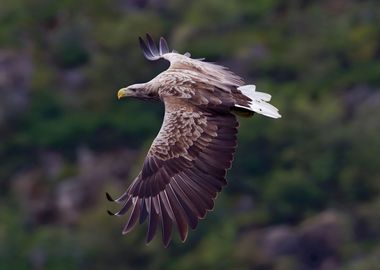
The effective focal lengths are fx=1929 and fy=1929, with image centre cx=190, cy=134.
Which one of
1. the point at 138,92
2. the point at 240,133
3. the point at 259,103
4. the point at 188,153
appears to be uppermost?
the point at 240,133

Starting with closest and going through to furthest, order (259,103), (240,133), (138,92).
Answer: (259,103), (138,92), (240,133)

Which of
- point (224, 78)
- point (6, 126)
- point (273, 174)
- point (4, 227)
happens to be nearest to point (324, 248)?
point (273, 174)

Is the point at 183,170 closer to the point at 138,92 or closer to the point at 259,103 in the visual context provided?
the point at 259,103

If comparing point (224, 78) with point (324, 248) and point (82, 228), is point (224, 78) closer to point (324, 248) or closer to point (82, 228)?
point (324, 248)

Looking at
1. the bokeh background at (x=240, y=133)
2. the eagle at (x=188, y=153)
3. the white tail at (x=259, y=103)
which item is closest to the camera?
the eagle at (x=188, y=153)

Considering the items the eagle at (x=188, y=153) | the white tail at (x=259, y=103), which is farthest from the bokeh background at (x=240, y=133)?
the eagle at (x=188, y=153)

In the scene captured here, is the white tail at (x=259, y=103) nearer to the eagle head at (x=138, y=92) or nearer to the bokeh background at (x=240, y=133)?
the eagle head at (x=138, y=92)

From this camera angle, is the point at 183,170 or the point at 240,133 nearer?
the point at 183,170

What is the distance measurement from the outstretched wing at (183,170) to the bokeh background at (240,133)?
27.0m

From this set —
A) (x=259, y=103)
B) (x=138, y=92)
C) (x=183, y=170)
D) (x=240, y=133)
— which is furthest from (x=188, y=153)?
(x=240, y=133)

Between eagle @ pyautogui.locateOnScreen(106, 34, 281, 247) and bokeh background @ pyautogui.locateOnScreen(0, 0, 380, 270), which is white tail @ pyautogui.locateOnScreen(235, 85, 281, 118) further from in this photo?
bokeh background @ pyautogui.locateOnScreen(0, 0, 380, 270)

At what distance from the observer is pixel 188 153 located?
60.6ft

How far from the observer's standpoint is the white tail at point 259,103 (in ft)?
61.1

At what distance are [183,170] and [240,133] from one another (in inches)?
1412
